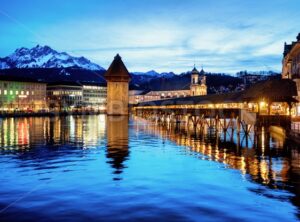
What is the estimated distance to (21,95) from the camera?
130000 mm

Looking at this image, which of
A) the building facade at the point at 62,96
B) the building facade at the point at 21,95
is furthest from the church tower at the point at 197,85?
the building facade at the point at 21,95

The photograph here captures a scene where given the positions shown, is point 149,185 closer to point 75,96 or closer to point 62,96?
point 62,96

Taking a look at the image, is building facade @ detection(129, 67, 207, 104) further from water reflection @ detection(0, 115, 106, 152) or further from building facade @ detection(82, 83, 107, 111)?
water reflection @ detection(0, 115, 106, 152)

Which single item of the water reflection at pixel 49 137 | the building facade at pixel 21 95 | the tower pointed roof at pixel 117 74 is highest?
the tower pointed roof at pixel 117 74

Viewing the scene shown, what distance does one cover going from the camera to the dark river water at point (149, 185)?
37.7 ft

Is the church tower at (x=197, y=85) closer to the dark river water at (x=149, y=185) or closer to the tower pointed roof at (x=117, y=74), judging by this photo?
the tower pointed roof at (x=117, y=74)

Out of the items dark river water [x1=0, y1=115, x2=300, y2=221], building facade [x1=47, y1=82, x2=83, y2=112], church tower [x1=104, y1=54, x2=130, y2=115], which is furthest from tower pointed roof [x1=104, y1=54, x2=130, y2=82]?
dark river water [x1=0, y1=115, x2=300, y2=221]

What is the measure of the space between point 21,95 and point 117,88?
141 feet

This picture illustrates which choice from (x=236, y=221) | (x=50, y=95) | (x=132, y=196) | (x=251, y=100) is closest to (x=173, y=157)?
(x=132, y=196)

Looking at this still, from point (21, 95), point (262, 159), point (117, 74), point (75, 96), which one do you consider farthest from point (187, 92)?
point (262, 159)

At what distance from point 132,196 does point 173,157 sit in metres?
10.4

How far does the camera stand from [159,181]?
1630cm

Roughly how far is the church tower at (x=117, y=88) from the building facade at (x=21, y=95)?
32.5 meters

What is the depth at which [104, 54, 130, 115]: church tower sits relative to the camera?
102 metres
